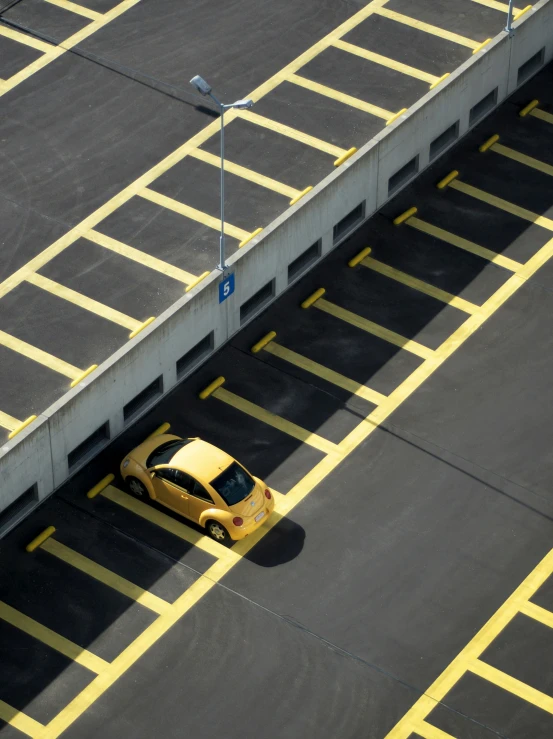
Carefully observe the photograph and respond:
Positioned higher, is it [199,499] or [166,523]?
[199,499]

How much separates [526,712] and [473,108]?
24.8 meters

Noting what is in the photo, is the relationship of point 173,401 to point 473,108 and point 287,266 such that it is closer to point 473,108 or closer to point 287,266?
point 287,266

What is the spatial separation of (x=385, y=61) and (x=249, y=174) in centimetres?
768

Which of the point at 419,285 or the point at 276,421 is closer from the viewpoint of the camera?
the point at 276,421

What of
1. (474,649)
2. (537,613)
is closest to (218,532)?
(474,649)

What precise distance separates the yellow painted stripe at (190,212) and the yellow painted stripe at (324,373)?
11.4ft

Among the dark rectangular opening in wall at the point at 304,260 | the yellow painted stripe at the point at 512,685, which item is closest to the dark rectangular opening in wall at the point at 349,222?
the dark rectangular opening in wall at the point at 304,260

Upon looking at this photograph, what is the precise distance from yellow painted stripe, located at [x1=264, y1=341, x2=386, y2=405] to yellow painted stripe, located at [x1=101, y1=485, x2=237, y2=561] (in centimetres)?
699

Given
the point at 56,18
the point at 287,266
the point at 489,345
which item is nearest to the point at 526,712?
the point at 489,345

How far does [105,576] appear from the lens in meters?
46.6

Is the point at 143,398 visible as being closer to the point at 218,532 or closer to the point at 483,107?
the point at 218,532

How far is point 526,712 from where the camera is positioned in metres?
43.8

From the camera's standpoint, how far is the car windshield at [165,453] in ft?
158

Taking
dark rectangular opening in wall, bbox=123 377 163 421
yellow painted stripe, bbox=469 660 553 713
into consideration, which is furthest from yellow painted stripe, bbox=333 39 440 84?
yellow painted stripe, bbox=469 660 553 713
